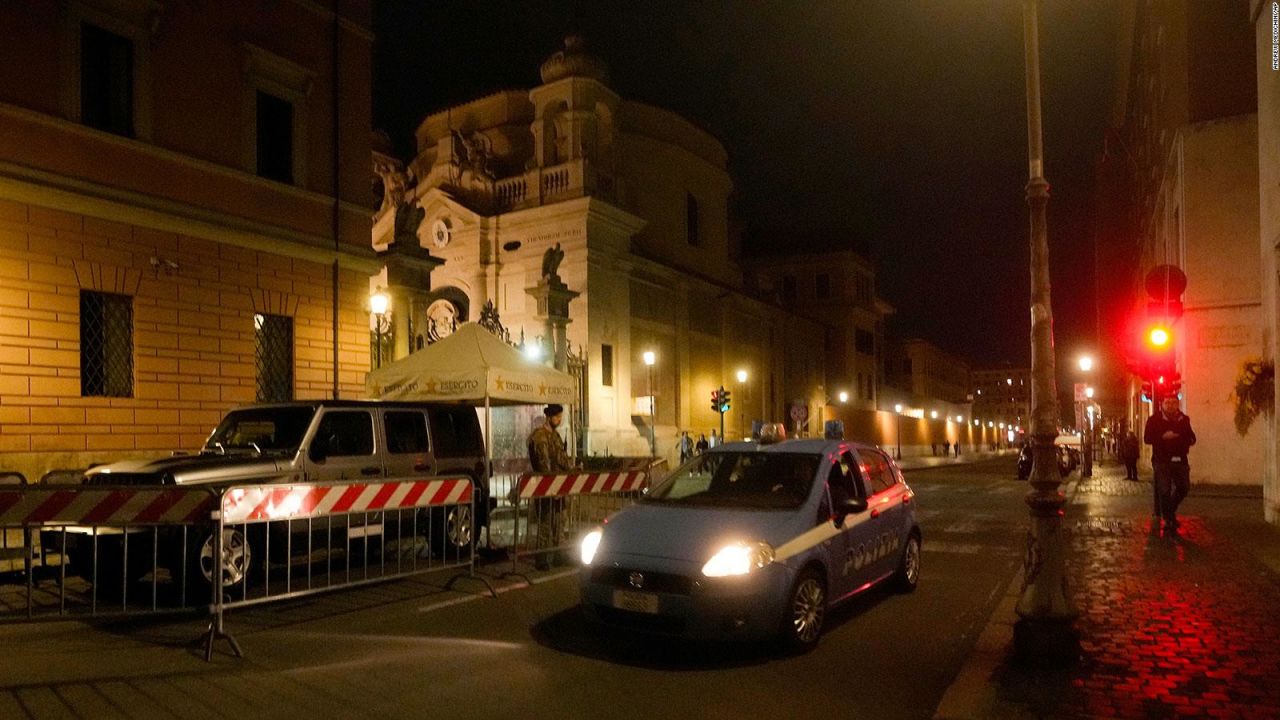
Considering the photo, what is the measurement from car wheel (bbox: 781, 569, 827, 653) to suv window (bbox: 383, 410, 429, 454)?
5.63 meters

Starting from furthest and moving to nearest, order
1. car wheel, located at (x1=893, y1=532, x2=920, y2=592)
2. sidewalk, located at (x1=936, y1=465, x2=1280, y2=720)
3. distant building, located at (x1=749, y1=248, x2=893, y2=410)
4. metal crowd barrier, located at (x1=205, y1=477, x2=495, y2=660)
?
distant building, located at (x1=749, y1=248, x2=893, y2=410) < car wheel, located at (x1=893, y1=532, x2=920, y2=592) < metal crowd barrier, located at (x1=205, y1=477, x2=495, y2=660) < sidewalk, located at (x1=936, y1=465, x2=1280, y2=720)

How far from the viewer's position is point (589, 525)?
43.1ft

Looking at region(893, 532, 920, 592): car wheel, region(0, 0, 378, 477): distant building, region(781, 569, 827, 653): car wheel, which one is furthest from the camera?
region(0, 0, 378, 477): distant building

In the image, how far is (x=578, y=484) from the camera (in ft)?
37.3

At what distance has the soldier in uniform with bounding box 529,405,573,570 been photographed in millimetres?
11531

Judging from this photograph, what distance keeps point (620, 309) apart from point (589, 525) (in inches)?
843

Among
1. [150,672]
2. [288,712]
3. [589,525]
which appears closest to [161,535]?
[150,672]

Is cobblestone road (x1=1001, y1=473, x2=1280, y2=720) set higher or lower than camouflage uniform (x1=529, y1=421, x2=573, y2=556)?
lower

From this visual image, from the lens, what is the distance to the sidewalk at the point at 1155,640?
5.71m

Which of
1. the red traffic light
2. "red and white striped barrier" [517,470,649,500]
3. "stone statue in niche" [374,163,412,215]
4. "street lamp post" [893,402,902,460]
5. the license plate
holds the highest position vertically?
"stone statue in niche" [374,163,412,215]

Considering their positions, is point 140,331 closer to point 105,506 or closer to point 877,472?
point 105,506

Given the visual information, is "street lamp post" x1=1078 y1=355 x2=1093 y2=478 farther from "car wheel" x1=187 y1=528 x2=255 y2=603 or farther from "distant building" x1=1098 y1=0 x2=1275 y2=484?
"car wheel" x1=187 y1=528 x2=255 y2=603

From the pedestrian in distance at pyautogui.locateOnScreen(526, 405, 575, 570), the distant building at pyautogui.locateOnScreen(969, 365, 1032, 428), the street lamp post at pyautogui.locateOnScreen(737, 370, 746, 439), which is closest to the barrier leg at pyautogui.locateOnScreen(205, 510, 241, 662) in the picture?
the pedestrian in distance at pyautogui.locateOnScreen(526, 405, 575, 570)

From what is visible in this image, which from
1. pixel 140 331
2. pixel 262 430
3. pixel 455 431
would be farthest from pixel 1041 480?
pixel 140 331
